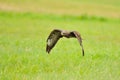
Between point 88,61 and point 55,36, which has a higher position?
point 55,36

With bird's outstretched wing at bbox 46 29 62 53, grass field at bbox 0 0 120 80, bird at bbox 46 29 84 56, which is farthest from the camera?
bird's outstretched wing at bbox 46 29 62 53

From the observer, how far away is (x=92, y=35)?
2033cm

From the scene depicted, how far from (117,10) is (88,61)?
2624 cm

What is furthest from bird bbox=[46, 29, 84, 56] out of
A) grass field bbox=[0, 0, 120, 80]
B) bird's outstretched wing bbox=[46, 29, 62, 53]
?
grass field bbox=[0, 0, 120, 80]

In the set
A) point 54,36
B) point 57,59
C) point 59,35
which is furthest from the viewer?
point 57,59

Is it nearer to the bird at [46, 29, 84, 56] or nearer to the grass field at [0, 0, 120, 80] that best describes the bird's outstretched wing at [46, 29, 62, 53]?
the bird at [46, 29, 84, 56]

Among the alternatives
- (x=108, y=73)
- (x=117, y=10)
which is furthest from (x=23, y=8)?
(x=108, y=73)

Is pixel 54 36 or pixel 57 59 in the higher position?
pixel 54 36

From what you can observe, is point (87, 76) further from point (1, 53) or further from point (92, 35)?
point (92, 35)

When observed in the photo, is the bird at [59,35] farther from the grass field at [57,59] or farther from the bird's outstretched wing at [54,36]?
the grass field at [57,59]

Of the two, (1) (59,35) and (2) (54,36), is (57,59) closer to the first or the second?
(2) (54,36)

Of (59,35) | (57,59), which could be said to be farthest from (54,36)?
(57,59)

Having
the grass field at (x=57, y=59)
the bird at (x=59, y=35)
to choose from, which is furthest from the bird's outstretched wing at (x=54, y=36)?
the grass field at (x=57, y=59)

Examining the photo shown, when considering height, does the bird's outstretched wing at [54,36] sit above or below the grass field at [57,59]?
above
